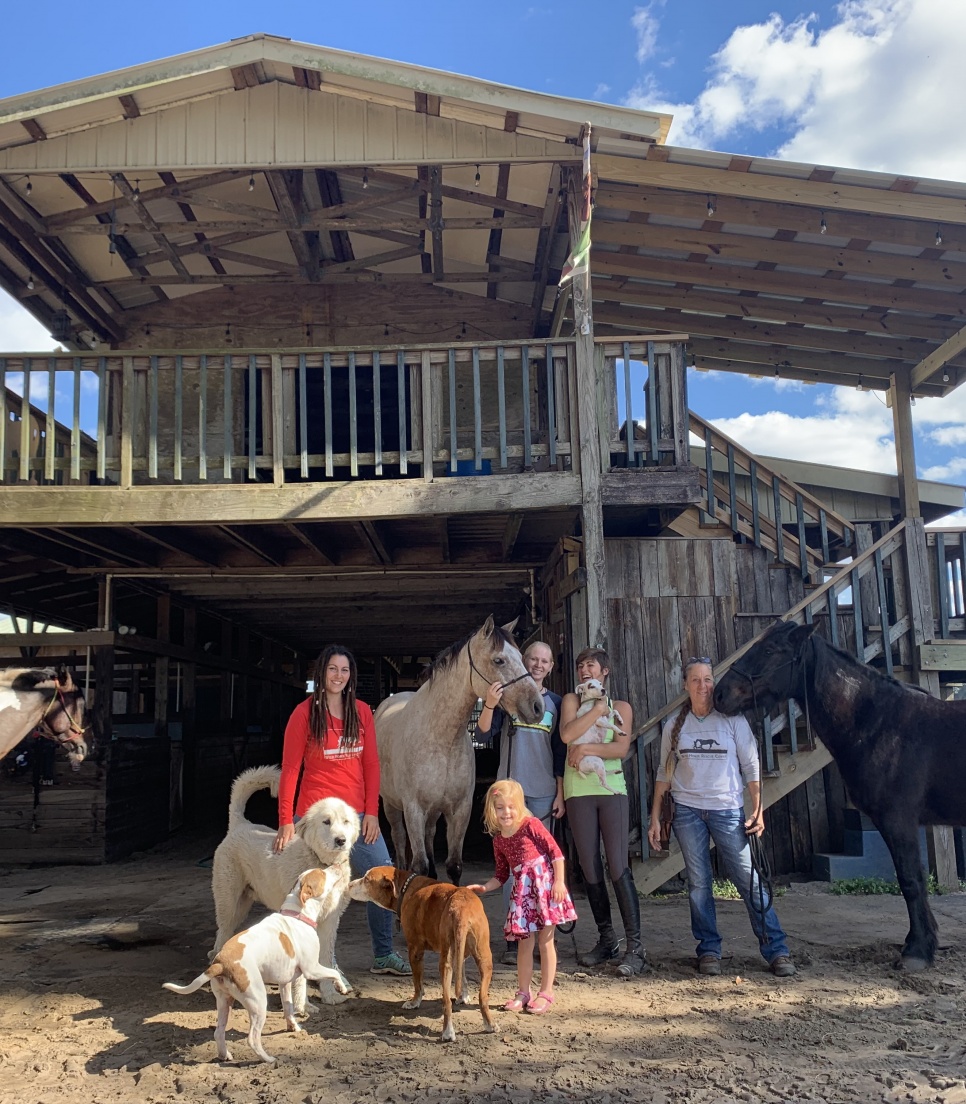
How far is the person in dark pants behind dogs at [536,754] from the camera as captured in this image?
484 centimetres

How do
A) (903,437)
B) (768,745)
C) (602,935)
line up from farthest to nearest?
(903,437) < (768,745) < (602,935)

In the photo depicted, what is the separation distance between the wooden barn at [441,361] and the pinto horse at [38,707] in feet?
3.91

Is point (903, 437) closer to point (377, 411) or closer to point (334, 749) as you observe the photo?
point (377, 411)

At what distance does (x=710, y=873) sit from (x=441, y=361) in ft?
14.2

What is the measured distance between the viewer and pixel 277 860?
4.22m

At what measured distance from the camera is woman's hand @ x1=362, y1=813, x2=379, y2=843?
4.34 meters

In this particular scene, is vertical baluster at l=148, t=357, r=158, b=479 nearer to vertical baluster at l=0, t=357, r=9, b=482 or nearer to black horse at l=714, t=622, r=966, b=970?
vertical baluster at l=0, t=357, r=9, b=482

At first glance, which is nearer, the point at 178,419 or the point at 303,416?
the point at 303,416

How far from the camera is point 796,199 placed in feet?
21.9

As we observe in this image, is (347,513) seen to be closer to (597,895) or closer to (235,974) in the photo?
(597,895)

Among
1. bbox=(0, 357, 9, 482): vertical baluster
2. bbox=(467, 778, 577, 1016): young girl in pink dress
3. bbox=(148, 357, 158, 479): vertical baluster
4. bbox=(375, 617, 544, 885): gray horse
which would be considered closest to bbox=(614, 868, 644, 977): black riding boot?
bbox=(467, 778, 577, 1016): young girl in pink dress

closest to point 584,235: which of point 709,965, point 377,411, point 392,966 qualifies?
point 377,411

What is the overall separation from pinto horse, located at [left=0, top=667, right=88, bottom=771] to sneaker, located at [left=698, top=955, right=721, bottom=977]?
4.79 m

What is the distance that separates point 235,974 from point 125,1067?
657 mm
